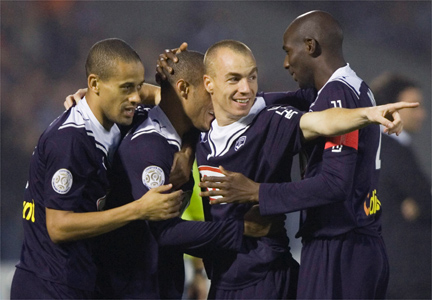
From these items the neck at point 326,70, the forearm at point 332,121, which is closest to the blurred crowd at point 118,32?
the neck at point 326,70

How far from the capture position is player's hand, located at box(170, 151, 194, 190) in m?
3.18

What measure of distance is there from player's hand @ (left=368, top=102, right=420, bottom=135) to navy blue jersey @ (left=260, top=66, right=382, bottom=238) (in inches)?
13.2

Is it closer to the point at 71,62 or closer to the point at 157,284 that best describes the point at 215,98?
the point at 157,284

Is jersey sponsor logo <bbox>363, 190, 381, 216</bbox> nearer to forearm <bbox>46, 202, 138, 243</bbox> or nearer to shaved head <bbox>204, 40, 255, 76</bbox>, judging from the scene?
shaved head <bbox>204, 40, 255, 76</bbox>

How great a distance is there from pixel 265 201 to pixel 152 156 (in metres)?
0.59

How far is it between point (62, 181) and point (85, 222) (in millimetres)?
221

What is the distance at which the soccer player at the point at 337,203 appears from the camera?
296 centimetres

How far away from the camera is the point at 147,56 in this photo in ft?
25.6

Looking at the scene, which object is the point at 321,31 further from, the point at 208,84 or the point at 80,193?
the point at 80,193

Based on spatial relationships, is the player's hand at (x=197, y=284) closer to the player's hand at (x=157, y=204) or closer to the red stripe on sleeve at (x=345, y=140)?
the player's hand at (x=157, y=204)

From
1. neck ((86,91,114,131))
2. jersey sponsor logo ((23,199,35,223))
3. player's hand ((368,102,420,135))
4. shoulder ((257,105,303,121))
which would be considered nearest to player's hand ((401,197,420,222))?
shoulder ((257,105,303,121))

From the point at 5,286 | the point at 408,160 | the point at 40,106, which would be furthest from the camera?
the point at 40,106

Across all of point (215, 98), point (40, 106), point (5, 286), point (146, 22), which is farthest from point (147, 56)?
point (215, 98)

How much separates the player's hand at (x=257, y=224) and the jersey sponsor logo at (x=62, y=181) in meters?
0.86
